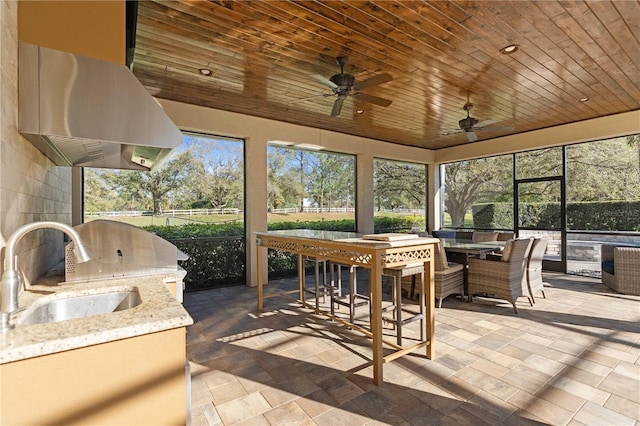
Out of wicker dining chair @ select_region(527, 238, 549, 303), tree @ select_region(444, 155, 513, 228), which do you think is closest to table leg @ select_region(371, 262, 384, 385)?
wicker dining chair @ select_region(527, 238, 549, 303)

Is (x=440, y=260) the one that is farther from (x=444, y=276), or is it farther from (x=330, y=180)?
(x=330, y=180)

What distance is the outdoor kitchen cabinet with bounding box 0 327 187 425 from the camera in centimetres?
83

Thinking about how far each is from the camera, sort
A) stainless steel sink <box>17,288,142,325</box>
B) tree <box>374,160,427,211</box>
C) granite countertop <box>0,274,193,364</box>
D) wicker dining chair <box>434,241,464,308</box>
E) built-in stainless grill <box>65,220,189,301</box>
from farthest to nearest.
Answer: tree <box>374,160,427,211</box> < wicker dining chair <box>434,241,464,308</box> < built-in stainless grill <box>65,220,189,301</box> < stainless steel sink <box>17,288,142,325</box> < granite countertop <box>0,274,193,364</box>

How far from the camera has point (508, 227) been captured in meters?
6.73

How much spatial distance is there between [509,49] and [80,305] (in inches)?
158

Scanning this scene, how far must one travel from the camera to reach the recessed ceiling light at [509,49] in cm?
302

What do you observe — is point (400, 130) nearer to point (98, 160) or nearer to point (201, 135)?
point (201, 135)

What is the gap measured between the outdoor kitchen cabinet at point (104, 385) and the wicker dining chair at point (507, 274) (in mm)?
3906

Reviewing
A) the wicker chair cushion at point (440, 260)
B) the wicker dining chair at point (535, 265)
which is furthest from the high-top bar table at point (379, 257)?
the wicker dining chair at point (535, 265)

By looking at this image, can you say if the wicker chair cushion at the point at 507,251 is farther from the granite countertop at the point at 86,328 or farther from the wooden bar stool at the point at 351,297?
the granite countertop at the point at 86,328

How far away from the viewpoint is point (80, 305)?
1.45 m

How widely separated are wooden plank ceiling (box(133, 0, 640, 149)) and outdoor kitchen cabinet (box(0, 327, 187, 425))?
2.46 m

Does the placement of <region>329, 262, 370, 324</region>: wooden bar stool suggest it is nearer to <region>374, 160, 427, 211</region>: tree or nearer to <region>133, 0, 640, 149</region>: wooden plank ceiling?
<region>133, 0, 640, 149</region>: wooden plank ceiling

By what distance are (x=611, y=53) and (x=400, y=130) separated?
328 cm
